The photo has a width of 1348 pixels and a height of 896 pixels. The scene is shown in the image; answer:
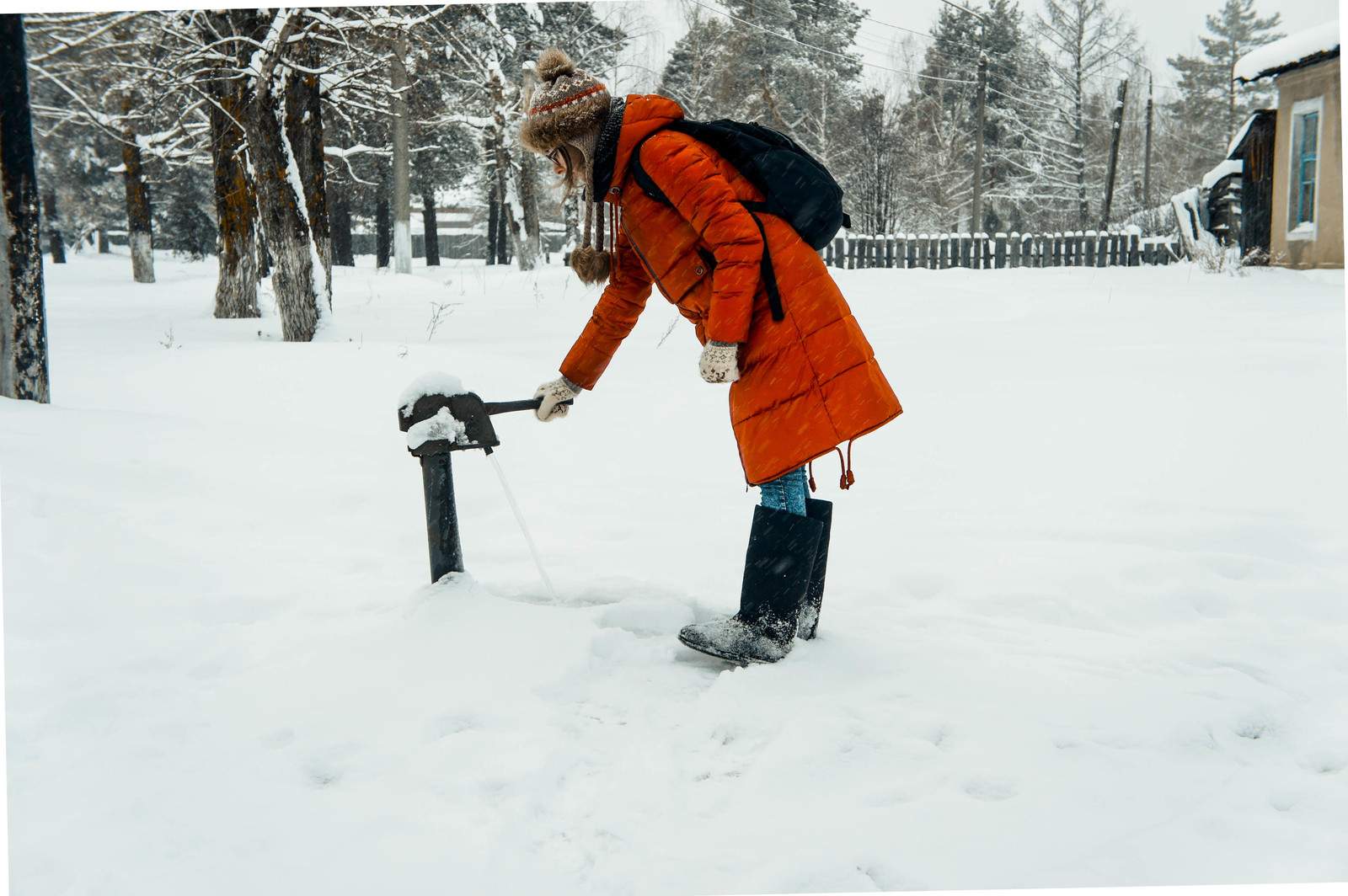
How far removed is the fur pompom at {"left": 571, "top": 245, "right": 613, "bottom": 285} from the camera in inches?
101

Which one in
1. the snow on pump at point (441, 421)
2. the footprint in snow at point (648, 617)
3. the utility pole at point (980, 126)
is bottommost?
the footprint in snow at point (648, 617)

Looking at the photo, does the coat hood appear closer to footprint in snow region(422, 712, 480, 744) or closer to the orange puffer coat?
→ the orange puffer coat

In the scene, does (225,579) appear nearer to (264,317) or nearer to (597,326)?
(597,326)

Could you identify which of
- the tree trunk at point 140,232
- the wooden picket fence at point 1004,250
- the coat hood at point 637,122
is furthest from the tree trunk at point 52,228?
the coat hood at point 637,122

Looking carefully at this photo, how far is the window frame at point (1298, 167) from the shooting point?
1198cm

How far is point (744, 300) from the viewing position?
2217 mm

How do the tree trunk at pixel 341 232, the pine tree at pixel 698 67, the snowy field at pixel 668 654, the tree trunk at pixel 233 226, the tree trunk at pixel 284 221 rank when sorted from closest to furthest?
the snowy field at pixel 668 654 → the tree trunk at pixel 284 221 → the tree trunk at pixel 233 226 → the pine tree at pixel 698 67 → the tree trunk at pixel 341 232

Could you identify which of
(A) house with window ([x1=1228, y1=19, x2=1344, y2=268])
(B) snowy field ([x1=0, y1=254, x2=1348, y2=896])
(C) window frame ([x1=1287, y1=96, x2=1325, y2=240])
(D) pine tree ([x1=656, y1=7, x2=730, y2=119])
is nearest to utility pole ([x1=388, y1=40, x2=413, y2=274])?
(D) pine tree ([x1=656, y1=7, x2=730, y2=119])

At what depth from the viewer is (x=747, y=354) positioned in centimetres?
239

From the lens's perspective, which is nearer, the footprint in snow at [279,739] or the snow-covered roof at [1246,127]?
the footprint in snow at [279,739]

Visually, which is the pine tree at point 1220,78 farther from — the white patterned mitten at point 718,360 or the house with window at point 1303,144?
the white patterned mitten at point 718,360

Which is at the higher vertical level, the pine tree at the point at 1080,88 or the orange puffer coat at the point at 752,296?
the pine tree at the point at 1080,88

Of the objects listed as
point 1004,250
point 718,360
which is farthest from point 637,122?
point 1004,250

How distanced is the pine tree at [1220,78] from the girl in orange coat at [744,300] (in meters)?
20.3
